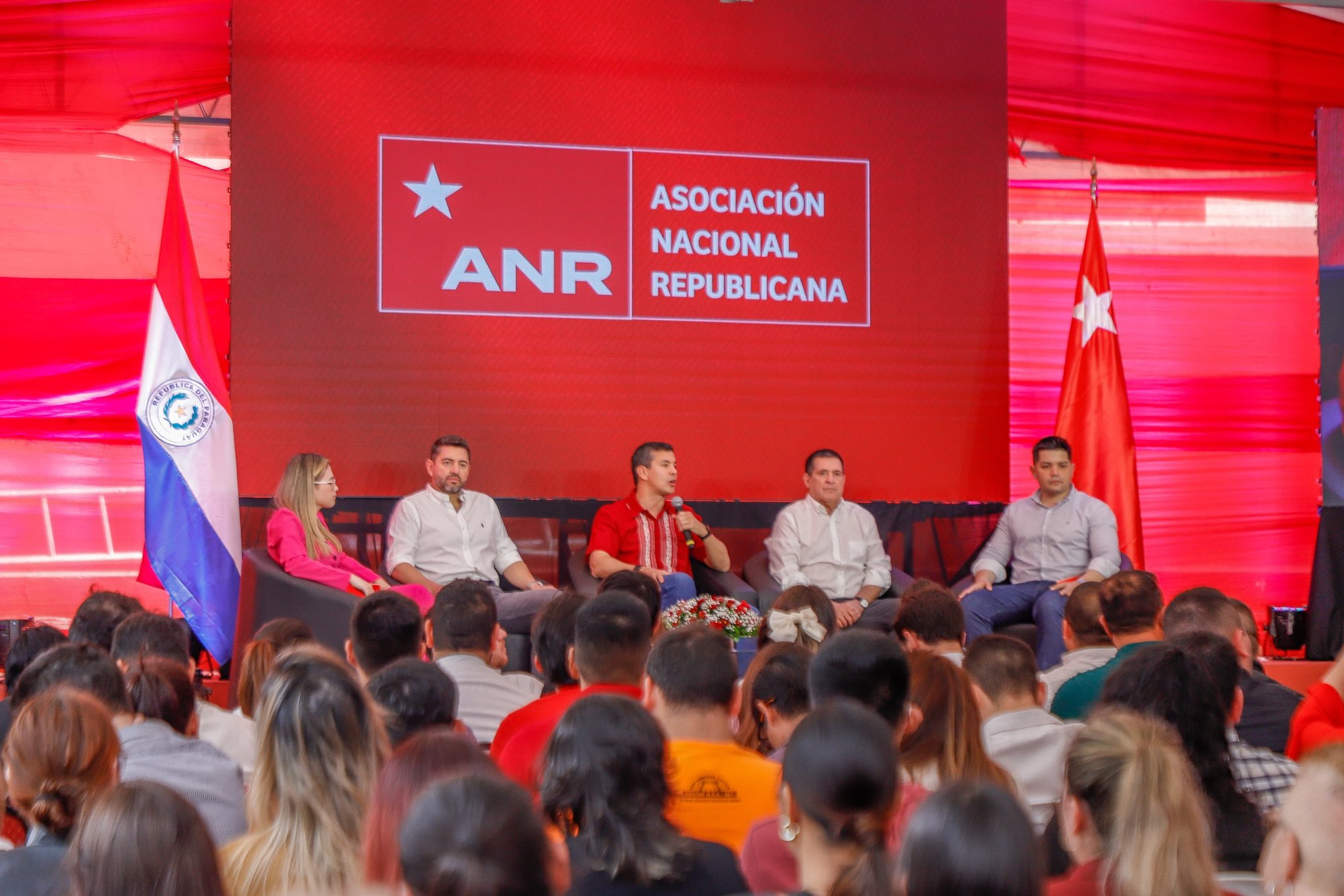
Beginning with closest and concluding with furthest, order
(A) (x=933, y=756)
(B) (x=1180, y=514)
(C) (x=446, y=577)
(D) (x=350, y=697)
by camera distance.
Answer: (D) (x=350, y=697)
(A) (x=933, y=756)
(C) (x=446, y=577)
(B) (x=1180, y=514)

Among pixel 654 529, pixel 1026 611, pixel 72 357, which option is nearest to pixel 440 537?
pixel 654 529

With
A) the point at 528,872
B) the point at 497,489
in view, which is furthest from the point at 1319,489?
the point at 528,872

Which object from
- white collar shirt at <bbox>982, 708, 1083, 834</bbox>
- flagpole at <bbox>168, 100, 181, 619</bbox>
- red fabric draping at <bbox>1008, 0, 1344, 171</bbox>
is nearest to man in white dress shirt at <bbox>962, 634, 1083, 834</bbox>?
white collar shirt at <bbox>982, 708, 1083, 834</bbox>

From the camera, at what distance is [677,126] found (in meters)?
6.96

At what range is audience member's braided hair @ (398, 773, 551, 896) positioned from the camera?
4.12 ft

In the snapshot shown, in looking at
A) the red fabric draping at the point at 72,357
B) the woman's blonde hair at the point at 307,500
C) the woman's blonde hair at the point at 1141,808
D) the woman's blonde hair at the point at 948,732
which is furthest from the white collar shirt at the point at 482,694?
the red fabric draping at the point at 72,357

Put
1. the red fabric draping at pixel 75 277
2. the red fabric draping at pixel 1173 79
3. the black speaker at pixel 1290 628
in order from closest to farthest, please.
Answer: the red fabric draping at pixel 75 277 → the black speaker at pixel 1290 628 → the red fabric draping at pixel 1173 79

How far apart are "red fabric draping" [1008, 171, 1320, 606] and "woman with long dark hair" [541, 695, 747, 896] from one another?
6.19m

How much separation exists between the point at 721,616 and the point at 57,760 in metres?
3.47

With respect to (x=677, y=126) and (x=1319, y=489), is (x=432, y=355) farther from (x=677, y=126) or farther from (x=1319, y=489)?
(x=1319, y=489)

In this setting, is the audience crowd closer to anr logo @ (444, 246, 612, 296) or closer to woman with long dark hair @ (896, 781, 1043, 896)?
woman with long dark hair @ (896, 781, 1043, 896)

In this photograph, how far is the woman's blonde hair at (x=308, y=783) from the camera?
1.90 metres

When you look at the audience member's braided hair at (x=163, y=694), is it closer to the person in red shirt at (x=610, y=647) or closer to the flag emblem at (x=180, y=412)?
the person in red shirt at (x=610, y=647)

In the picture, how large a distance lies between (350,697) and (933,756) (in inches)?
42.3
